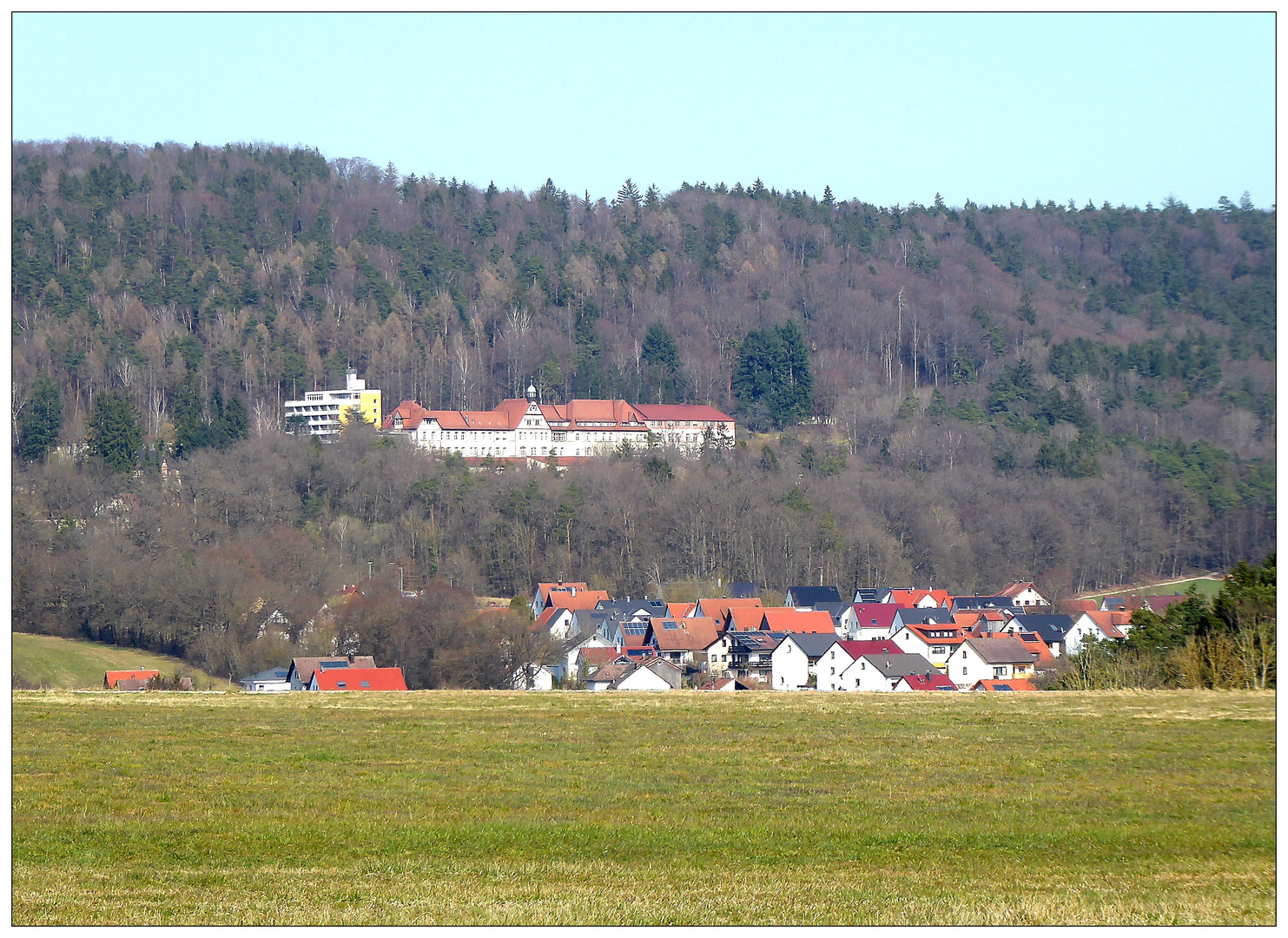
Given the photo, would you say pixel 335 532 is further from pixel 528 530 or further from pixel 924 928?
pixel 924 928

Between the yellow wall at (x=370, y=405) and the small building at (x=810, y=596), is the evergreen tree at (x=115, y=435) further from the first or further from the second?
the small building at (x=810, y=596)

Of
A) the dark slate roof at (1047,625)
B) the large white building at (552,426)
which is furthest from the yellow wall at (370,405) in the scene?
the dark slate roof at (1047,625)

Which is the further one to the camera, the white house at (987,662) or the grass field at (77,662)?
the white house at (987,662)

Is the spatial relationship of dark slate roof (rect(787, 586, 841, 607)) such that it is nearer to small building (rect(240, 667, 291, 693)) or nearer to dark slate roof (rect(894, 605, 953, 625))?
dark slate roof (rect(894, 605, 953, 625))

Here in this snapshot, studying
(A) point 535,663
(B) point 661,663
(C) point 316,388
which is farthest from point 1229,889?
(C) point 316,388

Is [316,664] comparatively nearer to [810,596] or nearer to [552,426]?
[810,596]
